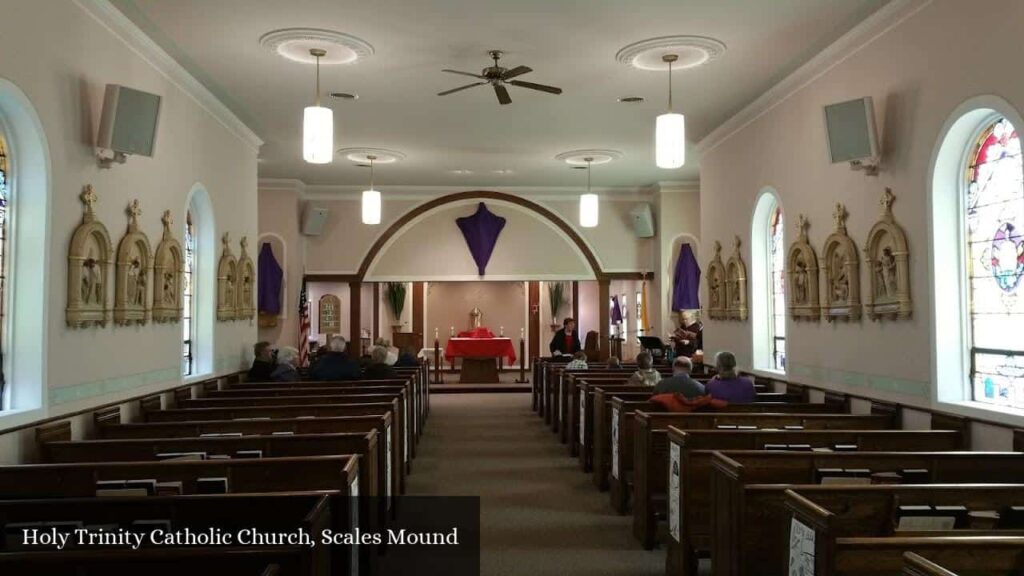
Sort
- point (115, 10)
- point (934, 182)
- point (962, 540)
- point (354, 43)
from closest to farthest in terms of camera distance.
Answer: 1. point (962, 540)
2. point (934, 182)
3. point (115, 10)
4. point (354, 43)

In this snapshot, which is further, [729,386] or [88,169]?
[729,386]

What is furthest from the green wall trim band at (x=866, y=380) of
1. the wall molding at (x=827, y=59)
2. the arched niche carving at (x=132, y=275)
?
the arched niche carving at (x=132, y=275)

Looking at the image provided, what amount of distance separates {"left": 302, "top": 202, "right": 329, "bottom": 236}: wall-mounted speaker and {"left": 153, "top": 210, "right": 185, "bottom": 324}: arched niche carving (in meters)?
6.17

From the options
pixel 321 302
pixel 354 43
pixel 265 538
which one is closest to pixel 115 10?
pixel 354 43

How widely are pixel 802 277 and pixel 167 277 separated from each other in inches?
211

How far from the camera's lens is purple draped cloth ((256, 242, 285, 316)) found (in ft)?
42.1

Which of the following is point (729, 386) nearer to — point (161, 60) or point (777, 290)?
point (777, 290)

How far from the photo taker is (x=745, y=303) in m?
8.64

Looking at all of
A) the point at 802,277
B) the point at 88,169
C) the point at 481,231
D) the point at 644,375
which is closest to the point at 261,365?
the point at 88,169

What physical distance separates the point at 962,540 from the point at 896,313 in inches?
148

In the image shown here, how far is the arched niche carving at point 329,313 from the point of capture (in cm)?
1584

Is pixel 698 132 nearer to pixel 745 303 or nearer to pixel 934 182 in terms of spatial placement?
pixel 745 303

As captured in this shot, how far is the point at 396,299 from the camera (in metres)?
18.2

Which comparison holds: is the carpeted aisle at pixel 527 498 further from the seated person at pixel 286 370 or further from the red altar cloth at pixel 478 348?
the red altar cloth at pixel 478 348
